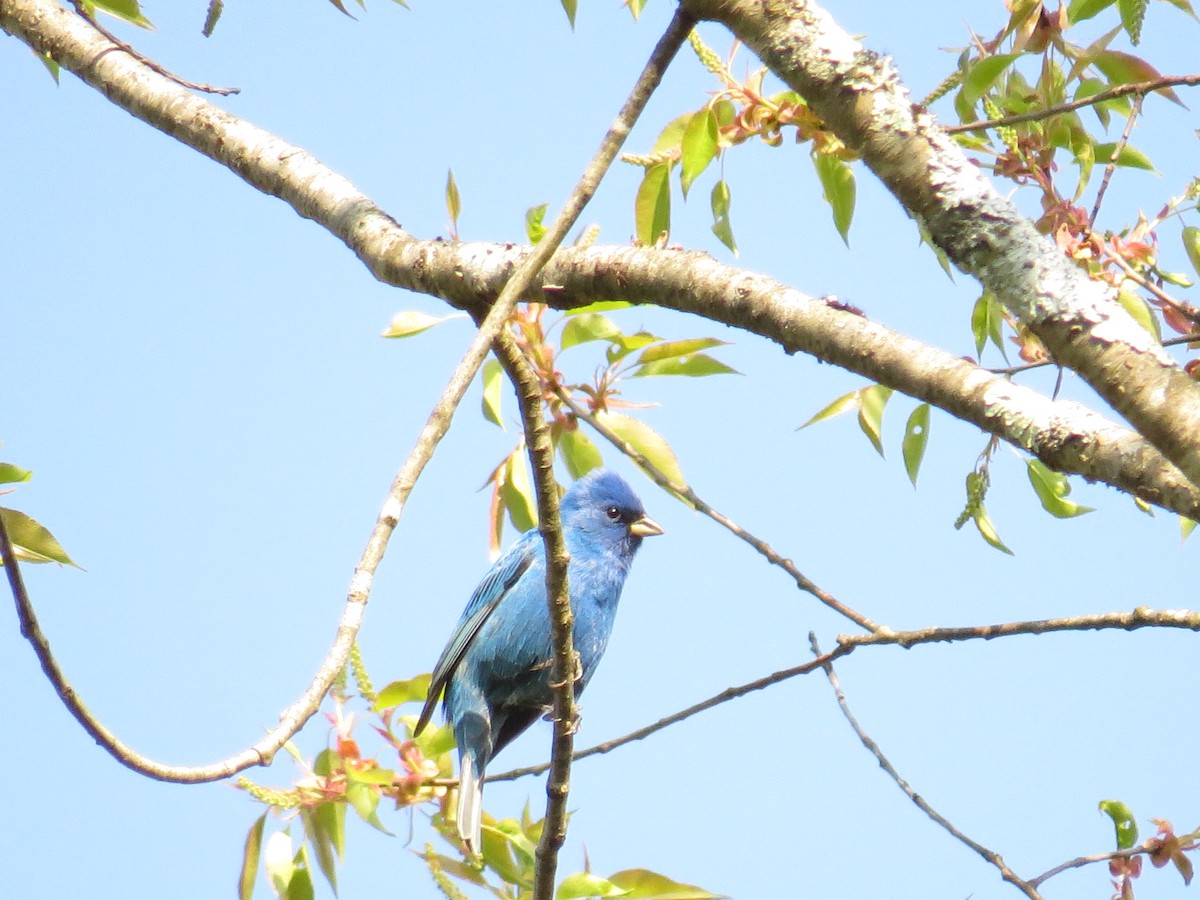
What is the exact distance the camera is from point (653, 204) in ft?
12.8


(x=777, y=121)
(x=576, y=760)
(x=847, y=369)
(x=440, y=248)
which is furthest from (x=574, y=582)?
(x=847, y=369)

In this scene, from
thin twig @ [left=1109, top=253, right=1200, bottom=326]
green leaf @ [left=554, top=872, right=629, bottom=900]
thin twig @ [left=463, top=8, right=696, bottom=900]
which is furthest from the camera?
green leaf @ [left=554, top=872, right=629, bottom=900]

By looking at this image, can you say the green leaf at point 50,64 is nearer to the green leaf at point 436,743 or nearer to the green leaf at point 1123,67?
the green leaf at point 436,743

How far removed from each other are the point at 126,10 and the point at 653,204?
162 cm

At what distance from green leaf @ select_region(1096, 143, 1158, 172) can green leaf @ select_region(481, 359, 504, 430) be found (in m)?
2.04

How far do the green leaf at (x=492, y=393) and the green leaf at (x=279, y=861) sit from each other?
1.50 m

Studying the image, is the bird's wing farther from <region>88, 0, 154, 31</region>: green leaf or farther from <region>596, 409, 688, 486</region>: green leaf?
<region>88, 0, 154, 31</region>: green leaf

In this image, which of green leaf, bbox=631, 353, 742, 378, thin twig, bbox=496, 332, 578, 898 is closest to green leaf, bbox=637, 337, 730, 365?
green leaf, bbox=631, 353, 742, 378

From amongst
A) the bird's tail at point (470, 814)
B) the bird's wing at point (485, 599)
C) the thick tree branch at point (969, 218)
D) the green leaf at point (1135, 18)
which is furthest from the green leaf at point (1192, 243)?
the bird's wing at point (485, 599)

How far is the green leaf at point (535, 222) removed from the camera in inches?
152

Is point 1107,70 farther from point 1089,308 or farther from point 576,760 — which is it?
point 576,760

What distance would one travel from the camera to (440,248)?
2920 millimetres

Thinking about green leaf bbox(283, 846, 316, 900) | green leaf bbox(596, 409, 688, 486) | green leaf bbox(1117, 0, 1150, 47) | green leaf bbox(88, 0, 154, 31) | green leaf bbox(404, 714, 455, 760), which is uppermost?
green leaf bbox(1117, 0, 1150, 47)

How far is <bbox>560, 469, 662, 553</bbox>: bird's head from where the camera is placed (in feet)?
23.4
